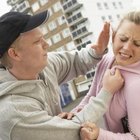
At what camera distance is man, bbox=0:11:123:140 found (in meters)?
1.05

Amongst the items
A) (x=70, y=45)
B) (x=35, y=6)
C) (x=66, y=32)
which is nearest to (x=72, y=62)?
(x=70, y=45)

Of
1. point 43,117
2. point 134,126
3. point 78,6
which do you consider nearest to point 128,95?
point 134,126

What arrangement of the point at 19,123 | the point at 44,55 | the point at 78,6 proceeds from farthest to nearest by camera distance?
the point at 78,6
the point at 44,55
the point at 19,123

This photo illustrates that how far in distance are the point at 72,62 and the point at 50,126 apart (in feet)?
1.30

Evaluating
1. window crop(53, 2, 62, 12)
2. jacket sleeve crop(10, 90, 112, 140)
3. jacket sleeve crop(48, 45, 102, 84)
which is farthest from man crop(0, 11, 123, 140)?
window crop(53, 2, 62, 12)

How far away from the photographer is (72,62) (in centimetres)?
139

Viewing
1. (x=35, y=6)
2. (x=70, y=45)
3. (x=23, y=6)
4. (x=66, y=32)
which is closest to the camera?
(x=70, y=45)

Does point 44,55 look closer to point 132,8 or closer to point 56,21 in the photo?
point 132,8

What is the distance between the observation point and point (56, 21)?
718 inches

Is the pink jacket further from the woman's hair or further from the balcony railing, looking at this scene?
the balcony railing

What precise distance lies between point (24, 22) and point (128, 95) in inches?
14.6

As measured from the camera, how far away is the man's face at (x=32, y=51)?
1133 millimetres

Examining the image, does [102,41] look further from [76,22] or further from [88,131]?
[76,22]

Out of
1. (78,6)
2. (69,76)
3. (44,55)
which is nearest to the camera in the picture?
(44,55)
